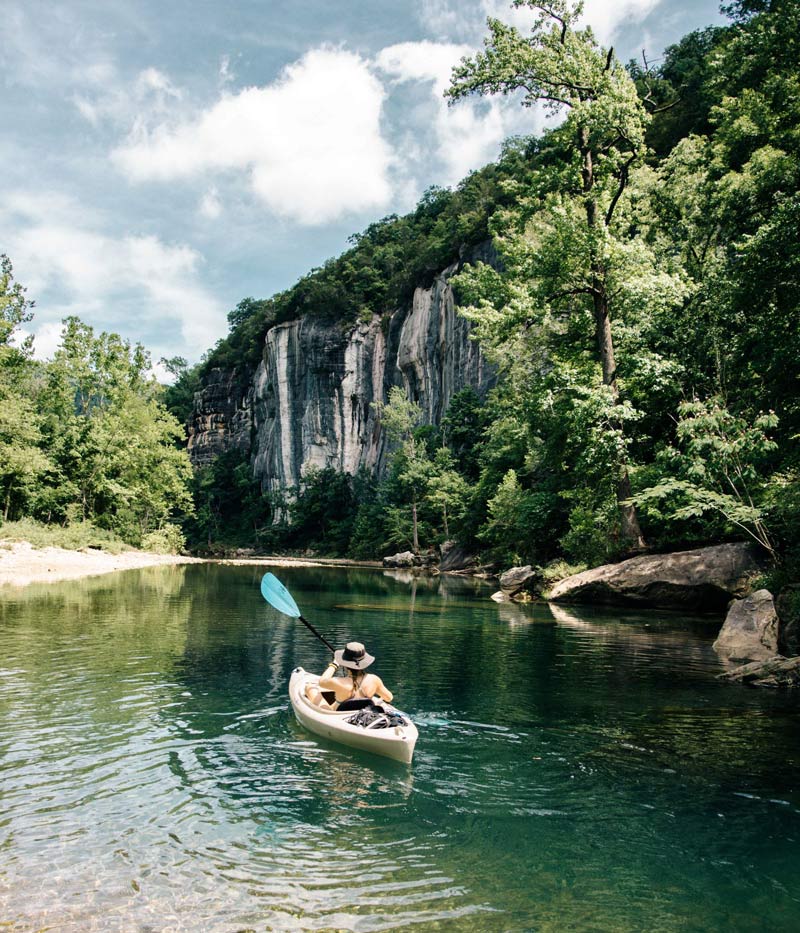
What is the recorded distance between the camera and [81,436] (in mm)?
39625

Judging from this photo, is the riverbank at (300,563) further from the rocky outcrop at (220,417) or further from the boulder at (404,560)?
the rocky outcrop at (220,417)

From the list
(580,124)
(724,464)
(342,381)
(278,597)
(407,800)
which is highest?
(342,381)

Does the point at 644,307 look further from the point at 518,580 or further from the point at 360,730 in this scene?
the point at 360,730

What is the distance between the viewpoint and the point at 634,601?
17.8 meters

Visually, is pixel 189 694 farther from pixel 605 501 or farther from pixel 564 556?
pixel 564 556

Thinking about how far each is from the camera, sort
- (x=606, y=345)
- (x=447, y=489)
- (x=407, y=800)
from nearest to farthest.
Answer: (x=407, y=800), (x=606, y=345), (x=447, y=489)

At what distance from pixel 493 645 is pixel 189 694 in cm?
612

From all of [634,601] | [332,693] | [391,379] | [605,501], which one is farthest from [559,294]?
[391,379]


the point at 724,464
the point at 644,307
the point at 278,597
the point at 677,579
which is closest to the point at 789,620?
the point at 724,464

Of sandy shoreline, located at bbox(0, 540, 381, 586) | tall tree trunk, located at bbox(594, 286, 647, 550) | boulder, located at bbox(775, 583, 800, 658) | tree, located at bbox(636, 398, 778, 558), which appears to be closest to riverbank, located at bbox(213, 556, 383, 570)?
sandy shoreline, located at bbox(0, 540, 381, 586)

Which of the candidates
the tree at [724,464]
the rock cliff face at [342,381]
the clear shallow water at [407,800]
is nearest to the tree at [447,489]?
the rock cliff face at [342,381]

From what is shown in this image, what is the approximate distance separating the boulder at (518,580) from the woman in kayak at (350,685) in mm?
15670

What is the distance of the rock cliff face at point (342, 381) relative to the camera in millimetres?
58844

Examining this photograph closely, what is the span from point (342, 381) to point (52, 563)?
43444 mm
